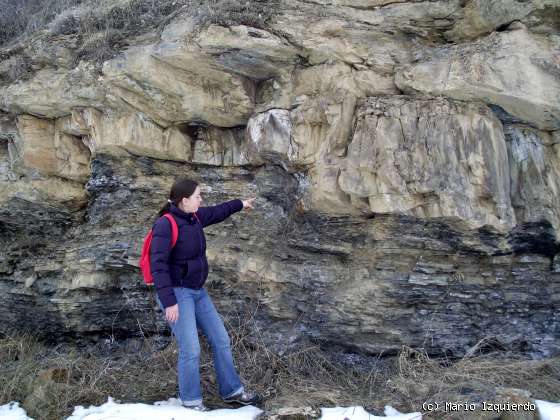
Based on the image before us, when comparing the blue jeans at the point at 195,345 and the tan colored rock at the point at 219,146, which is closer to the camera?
the blue jeans at the point at 195,345

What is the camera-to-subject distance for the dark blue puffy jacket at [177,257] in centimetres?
358

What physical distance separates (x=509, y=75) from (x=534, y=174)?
0.87m

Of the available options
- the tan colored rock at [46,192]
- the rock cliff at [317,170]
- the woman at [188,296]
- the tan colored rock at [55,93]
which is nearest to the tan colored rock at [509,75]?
the rock cliff at [317,170]

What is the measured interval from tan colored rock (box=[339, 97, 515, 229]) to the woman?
55.6 inches

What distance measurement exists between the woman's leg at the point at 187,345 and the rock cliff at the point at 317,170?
4.05 feet

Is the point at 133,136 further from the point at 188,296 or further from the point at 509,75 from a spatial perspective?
the point at 509,75

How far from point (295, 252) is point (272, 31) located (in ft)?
6.78

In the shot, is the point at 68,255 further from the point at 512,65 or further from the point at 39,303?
the point at 512,65

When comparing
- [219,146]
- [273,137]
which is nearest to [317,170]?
[273,137]

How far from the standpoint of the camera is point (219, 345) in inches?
→ 151

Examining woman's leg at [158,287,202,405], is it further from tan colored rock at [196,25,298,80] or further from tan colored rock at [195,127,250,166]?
tan colored rock at [196,25,298,80]

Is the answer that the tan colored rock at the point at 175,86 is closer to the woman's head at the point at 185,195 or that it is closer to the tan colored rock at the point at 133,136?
the tan colored rock at the point at 133,136

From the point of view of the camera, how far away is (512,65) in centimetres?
408

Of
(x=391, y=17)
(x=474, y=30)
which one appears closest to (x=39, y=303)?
(x=391, y=17)
